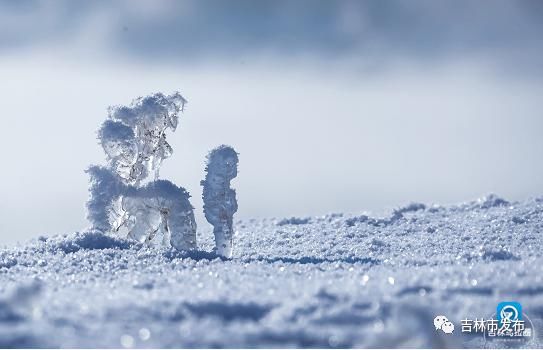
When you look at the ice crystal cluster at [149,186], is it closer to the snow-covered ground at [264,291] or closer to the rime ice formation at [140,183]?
the rime ice formation at [140,183]

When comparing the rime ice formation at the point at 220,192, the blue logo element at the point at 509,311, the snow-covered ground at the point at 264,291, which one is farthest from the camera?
the rime ice formation at the point at 220,192

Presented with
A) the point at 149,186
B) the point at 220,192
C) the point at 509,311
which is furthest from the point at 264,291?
the point at 149,186

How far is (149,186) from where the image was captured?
17312 millimetres

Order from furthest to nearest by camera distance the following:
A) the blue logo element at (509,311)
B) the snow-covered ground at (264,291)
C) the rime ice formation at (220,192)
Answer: the rime ice formation at (220,192) → the blue logo element at (509,311) → the snow-covered ground at (264,291)

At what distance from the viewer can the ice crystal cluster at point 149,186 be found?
56.2ft

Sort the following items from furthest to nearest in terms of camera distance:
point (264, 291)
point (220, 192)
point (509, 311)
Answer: point (220, 192), point (264, 291), point (509, 311)

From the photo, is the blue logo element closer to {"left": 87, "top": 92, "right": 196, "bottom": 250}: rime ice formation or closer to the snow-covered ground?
the snow-covered ground

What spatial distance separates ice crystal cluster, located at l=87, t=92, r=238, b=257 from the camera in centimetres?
1714

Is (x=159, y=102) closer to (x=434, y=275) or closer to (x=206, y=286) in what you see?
(x=206, y=286)

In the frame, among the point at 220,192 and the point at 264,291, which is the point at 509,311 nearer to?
the point at 264,291

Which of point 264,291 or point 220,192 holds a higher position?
point 220,192

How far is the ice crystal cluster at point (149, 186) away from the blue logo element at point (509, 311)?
7.15m

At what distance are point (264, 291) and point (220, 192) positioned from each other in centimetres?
574

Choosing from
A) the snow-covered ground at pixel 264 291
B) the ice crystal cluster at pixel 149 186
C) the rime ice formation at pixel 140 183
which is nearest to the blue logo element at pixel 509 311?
the snow-covered ground at pixel 264 291
